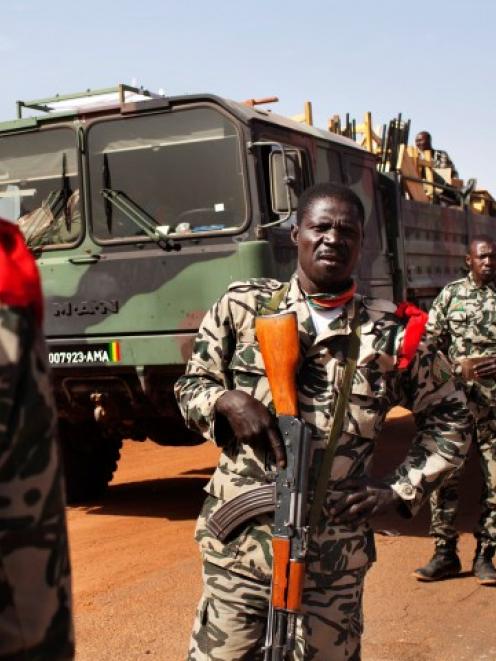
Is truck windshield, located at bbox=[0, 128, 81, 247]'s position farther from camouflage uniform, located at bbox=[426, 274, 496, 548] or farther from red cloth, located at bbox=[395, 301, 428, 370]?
red cloth, located at bbox=[395, 301, 428, 370]

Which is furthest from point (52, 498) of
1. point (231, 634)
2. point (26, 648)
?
point (231, 634)

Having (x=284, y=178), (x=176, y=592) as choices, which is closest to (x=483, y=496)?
(x=176, y=592)

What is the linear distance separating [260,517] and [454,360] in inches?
128

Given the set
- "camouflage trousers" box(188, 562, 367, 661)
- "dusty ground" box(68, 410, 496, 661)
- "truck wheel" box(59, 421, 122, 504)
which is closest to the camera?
"camouflage trousers" box(188, 562, 367, 661)

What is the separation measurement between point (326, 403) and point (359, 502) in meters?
0.25

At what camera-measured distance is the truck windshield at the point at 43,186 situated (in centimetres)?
635

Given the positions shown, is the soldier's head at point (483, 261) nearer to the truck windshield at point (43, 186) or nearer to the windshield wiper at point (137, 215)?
the windshield wiper at point (137, 215)

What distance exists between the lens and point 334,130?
878 cm

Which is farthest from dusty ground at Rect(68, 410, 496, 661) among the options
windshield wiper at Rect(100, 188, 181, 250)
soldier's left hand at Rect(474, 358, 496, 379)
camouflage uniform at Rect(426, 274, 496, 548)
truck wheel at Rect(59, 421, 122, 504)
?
windshield wiper at Rect(100, 188, 181, 250)

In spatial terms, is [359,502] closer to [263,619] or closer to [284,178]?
[263,619]

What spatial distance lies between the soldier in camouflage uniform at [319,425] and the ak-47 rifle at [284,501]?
1.5 inches

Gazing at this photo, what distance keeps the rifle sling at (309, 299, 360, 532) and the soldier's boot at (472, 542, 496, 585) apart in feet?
9.77

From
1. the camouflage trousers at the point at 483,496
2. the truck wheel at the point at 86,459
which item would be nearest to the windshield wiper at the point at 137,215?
the truck wheel at the point at 86,459

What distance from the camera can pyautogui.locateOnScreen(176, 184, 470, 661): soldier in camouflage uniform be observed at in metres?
2.47
